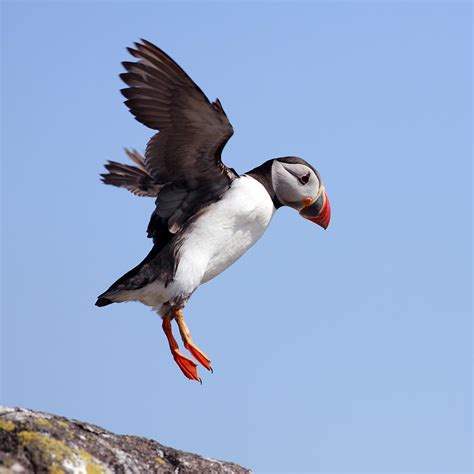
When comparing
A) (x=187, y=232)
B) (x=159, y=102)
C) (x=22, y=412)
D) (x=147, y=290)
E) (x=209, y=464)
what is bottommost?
(x=22, y=412)

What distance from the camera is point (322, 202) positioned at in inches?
473

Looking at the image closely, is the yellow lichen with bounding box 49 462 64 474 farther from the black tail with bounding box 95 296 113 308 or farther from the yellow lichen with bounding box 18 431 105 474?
the black tail with bounding box 95 296 113 308

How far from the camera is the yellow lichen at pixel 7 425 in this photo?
6.56 meters

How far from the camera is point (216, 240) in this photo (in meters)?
10.7

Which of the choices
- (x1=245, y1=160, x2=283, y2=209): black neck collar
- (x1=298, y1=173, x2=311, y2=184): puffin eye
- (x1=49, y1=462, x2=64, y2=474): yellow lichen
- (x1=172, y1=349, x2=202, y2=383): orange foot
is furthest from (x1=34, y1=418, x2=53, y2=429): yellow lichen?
(x1=298, y1=173, x2=311, y2=184): puffin eye

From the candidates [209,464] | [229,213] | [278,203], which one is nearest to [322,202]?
[278,203]

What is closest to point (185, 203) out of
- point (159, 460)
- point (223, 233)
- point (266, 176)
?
point (223, 233)

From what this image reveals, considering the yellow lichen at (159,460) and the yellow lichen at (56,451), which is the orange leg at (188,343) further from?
the yellow lichen at (56,451)

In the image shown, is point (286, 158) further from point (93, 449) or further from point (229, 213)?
point (93, 449)

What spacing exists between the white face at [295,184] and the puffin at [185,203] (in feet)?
0.63

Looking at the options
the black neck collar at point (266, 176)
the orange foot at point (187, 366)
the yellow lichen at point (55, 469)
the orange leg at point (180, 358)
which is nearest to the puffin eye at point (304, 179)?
the black neck collar at point (266, 176)

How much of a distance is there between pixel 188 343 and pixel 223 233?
1.29 m

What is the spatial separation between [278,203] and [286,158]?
566mm

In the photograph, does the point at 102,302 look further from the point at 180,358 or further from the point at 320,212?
the point at 320,212
